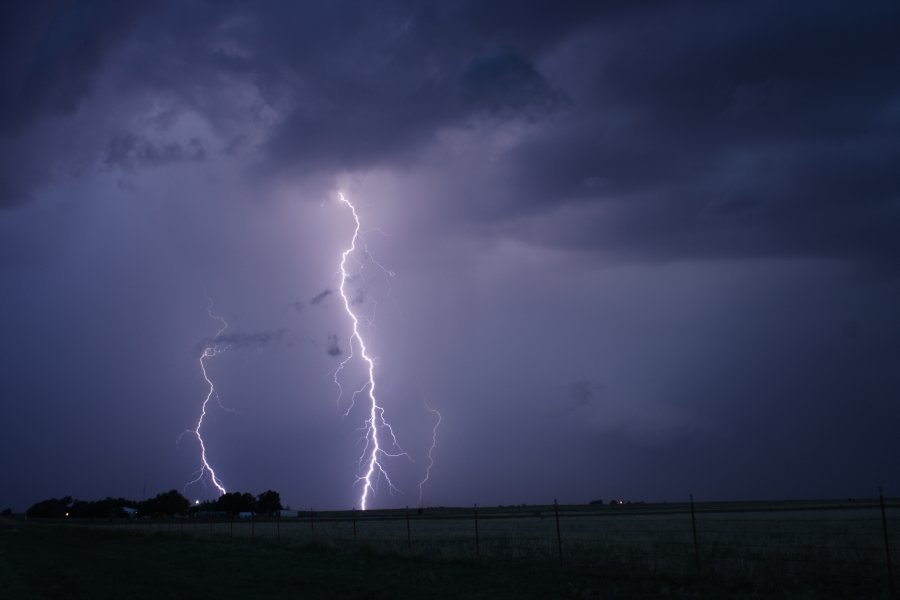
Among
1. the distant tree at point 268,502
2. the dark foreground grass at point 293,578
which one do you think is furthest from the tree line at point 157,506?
the dark foreground grass at point 293,578

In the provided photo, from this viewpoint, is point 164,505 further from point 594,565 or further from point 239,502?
point 594,565

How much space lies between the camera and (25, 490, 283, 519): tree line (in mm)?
118375

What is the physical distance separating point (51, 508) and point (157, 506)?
3998cm

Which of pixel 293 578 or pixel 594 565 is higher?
pixel 594 565

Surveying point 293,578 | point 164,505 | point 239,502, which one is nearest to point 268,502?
point 239,502

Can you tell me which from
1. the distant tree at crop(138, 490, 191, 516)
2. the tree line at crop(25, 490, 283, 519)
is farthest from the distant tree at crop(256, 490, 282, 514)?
the distant tree at crop(138, 490, 191, 516)

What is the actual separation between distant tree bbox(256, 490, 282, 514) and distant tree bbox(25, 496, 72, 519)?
57195 millimetres

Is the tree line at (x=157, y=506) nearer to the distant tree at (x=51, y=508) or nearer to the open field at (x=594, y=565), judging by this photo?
the distant tree at (x=51, y=508)

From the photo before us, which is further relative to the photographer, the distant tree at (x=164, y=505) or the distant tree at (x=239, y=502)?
the distant tree at (x=164, y=505)

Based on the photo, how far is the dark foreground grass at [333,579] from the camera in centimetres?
1325

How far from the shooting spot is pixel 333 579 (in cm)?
1662

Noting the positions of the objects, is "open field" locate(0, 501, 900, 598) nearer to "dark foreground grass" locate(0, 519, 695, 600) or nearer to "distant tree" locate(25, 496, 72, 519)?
"dark foreground grass" locate(0, 519, 695, 600)

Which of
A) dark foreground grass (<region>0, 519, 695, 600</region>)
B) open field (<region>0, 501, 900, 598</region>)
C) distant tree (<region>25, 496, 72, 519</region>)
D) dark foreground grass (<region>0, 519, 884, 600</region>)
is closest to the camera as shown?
open field (<region>0, 501, 900, 598</region>)

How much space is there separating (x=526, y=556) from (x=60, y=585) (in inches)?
431
